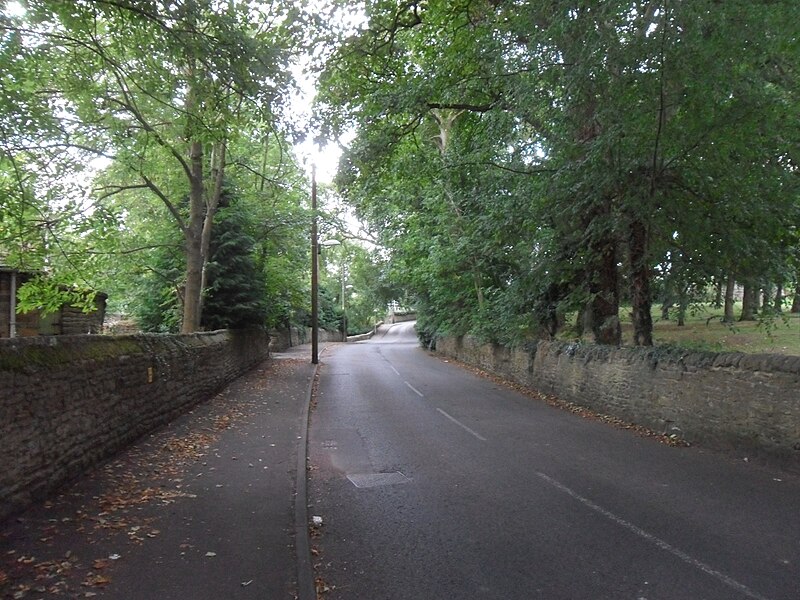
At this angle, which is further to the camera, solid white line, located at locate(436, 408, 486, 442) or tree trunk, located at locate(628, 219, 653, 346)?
tree trunk, located at locate(628, 219, 653, 346)

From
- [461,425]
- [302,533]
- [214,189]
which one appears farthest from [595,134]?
[214,189]

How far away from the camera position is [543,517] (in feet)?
20.3

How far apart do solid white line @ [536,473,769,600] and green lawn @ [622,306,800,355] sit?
18.2 ft

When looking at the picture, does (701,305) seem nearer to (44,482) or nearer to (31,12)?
(44,482)

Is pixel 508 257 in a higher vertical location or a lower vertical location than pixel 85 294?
higher

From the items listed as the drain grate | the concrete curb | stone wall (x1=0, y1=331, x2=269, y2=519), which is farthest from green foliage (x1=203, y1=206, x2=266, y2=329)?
the drain grate

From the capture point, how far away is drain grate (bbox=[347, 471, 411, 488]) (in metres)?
7.71

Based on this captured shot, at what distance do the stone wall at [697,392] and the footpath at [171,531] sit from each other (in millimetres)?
6327

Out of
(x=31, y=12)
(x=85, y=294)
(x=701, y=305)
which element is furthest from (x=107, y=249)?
(x=701, y=305)

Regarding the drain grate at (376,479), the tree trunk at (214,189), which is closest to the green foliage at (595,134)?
the tree trunk at (214,189)

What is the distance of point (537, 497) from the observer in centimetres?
694

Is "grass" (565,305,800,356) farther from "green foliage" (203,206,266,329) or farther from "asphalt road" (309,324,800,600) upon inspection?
"green foliage" (203,206,266,329)

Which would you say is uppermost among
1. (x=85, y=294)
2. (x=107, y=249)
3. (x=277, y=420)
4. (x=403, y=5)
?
(x=403, y=5)

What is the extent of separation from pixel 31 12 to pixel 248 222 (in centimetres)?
1407
